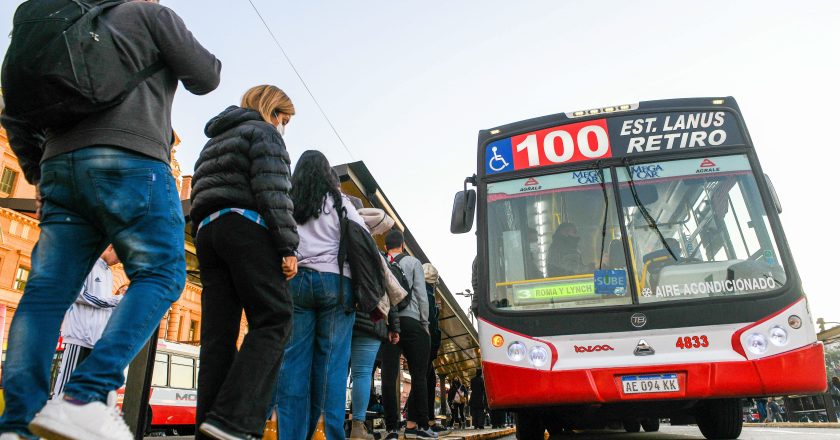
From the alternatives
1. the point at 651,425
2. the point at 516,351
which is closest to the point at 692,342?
the point at 516,351

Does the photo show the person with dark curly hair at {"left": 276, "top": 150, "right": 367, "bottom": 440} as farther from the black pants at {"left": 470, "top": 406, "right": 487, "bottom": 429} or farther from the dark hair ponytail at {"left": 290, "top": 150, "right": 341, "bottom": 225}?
the black pants at {"left": 470, "top": 406, "right": 487, "bottom": 429}

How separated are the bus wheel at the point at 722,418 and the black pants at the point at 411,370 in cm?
250

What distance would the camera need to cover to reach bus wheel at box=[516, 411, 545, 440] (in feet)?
17.5

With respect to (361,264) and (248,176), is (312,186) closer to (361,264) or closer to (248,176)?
(361,264)

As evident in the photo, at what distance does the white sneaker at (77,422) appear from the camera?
150cm

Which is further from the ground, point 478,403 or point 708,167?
point 708,167

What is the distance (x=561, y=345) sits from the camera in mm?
4531

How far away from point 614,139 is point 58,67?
15.4 feet

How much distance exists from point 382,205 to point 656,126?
4.46m

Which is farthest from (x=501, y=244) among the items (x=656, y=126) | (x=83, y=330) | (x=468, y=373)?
(x=468, y=373)

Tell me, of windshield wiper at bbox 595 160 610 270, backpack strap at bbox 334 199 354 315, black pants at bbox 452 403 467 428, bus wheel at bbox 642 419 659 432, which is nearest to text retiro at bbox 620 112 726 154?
windshield wiper at bbox 595 160 610 270

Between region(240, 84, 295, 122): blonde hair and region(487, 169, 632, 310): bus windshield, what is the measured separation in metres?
2.74

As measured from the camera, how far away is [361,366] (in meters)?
4.33

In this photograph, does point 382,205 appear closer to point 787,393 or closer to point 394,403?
point 394,403
